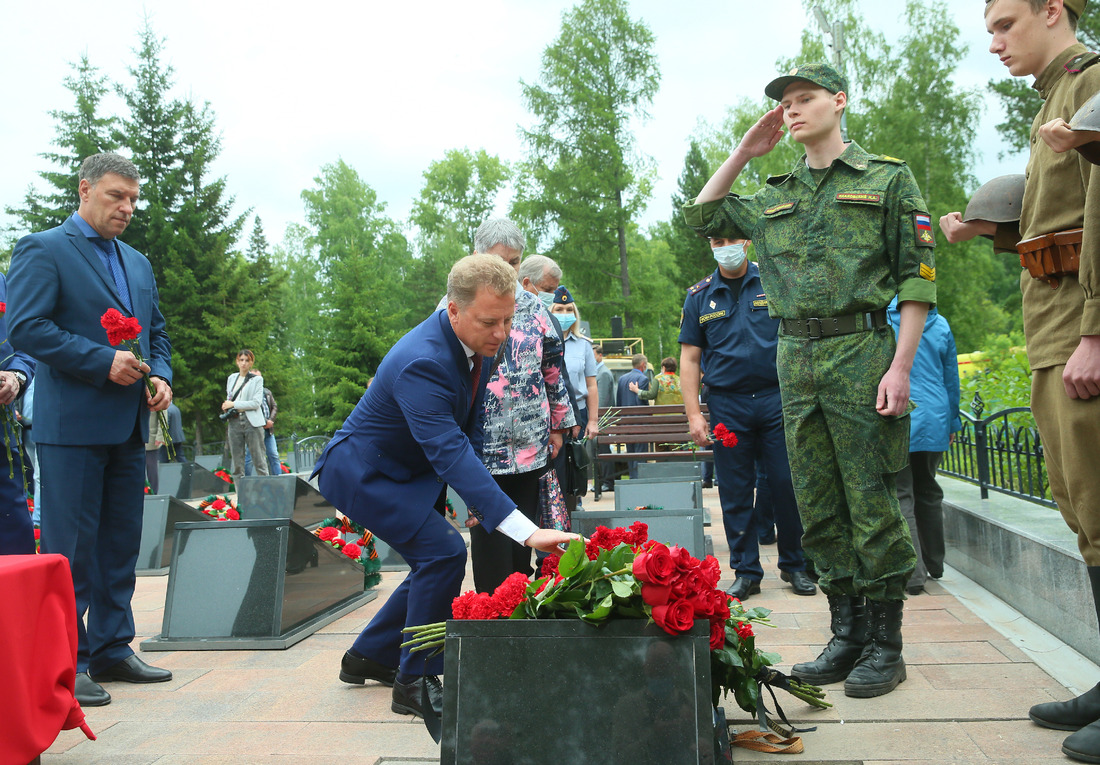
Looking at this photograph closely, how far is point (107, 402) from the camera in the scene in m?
4.07

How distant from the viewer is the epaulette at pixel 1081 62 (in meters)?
2.90

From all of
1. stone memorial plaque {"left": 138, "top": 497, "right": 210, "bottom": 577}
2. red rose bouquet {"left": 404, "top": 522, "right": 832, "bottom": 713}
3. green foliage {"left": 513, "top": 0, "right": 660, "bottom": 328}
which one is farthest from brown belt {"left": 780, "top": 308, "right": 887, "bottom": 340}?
green foliage {"left": 513, "top": 0, "right": 660, "bottom": 328}

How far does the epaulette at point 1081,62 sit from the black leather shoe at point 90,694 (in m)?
4.44

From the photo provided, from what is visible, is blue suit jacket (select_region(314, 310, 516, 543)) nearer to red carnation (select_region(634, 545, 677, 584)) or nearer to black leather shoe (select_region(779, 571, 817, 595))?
red carnation (select_region(634, 545, 677, 584))

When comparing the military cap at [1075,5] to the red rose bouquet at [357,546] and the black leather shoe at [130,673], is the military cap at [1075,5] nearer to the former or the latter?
the black leather shoe at [130,673]

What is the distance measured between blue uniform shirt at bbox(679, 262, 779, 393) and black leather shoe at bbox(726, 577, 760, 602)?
117cm

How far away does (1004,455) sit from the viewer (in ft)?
20.6

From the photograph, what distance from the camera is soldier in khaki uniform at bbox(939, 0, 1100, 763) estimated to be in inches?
108

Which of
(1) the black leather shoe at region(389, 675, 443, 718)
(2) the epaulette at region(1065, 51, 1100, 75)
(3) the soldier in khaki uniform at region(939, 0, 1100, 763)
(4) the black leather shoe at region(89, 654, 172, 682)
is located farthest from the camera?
(4) the black leather shoe at region(89, 654, 172, 682)

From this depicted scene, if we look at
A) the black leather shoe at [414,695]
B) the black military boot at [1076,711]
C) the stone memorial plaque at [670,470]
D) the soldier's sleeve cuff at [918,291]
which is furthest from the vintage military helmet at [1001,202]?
the stone memorial plaque at [670,470]

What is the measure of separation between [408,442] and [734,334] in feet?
8.72

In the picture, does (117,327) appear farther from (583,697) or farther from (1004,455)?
(1004,455)

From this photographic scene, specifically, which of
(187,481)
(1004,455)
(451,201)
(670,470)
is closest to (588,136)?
(451,201)

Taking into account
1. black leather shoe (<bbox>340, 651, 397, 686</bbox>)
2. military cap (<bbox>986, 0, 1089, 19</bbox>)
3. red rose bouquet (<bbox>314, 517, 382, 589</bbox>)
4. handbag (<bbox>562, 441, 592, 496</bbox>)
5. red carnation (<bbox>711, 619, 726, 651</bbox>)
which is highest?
military cap (<bbox>986, 0, 1089, 19</bbox>)
